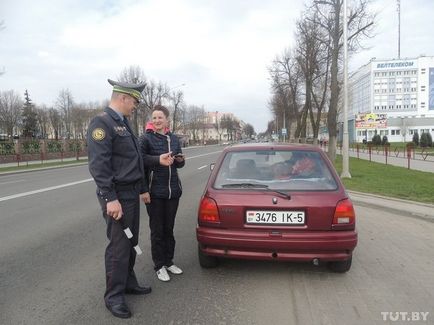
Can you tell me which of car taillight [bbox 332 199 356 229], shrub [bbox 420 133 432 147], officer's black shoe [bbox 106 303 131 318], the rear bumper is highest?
car taillight [bbox 332 199 356 229]

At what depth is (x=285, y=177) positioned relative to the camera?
4637mm

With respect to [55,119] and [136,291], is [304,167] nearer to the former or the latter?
[136,291]

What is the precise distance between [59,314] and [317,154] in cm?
319

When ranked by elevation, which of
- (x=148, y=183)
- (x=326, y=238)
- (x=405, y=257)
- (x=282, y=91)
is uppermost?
(x=282, y=91)

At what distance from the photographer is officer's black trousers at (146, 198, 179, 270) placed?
4.46m

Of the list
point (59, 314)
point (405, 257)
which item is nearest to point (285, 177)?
point (405, 257)

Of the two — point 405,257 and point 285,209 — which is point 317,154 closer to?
point 285,209

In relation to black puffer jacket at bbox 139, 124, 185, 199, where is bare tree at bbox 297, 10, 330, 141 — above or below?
above

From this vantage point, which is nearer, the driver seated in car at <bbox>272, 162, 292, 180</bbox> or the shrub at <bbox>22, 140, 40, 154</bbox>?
the driver seated in car at <bbox>272, 162, 292, 180</bbox>

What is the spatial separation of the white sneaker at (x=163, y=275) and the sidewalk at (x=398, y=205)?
5372 millimetres

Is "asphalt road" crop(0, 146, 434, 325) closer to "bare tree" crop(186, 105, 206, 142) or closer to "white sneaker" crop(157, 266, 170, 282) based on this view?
"white sneaker" crop(157, 266, 170, 282)

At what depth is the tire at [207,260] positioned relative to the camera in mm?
4688

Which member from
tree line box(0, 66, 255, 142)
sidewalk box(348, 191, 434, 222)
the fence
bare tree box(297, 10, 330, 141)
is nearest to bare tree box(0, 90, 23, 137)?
tree line box(0, 66, 255, 142)

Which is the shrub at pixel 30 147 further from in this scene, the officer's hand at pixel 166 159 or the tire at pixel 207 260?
the officer's hand at pixel 166 159
